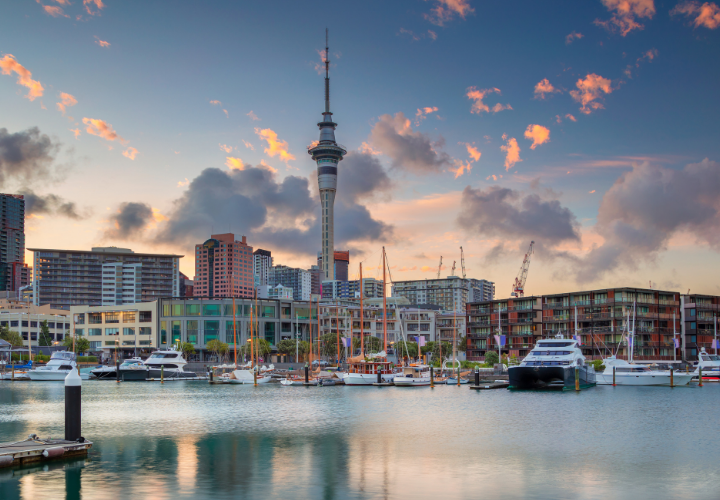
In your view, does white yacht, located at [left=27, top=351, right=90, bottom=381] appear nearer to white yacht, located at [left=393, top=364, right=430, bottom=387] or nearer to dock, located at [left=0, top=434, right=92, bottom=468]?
white yacht, located at [left=393, top=364, right=430, bottom=387]

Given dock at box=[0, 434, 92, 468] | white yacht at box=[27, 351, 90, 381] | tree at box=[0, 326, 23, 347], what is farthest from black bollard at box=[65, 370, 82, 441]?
tree at box=[0, 326, 23, 347]

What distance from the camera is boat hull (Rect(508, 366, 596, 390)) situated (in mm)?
102375

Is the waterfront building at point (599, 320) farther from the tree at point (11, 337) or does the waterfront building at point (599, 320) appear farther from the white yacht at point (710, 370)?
the tree at point (11, 337)

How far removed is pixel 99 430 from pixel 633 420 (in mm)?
45727

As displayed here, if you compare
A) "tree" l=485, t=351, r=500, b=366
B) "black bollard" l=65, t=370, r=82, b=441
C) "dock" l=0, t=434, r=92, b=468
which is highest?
"black bollard" l=65, t=370, r=82, b=441

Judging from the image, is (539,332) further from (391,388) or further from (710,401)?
(710,401)

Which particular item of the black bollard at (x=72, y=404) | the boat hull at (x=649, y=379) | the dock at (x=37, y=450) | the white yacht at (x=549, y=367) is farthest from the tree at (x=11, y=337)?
the black bollard at (x=72, y=404)

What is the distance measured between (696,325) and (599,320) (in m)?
31.9

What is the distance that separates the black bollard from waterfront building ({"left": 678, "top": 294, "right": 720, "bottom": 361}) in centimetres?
16429

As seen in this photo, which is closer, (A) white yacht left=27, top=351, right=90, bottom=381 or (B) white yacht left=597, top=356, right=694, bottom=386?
(B) white yacht left=597, top=356, right=694, bottom=386

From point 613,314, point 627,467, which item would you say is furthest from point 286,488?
point 613,314

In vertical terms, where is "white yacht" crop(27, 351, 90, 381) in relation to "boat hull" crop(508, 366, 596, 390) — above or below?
below

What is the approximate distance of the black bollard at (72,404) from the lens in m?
36.5

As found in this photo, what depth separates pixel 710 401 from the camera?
82.6 metres
